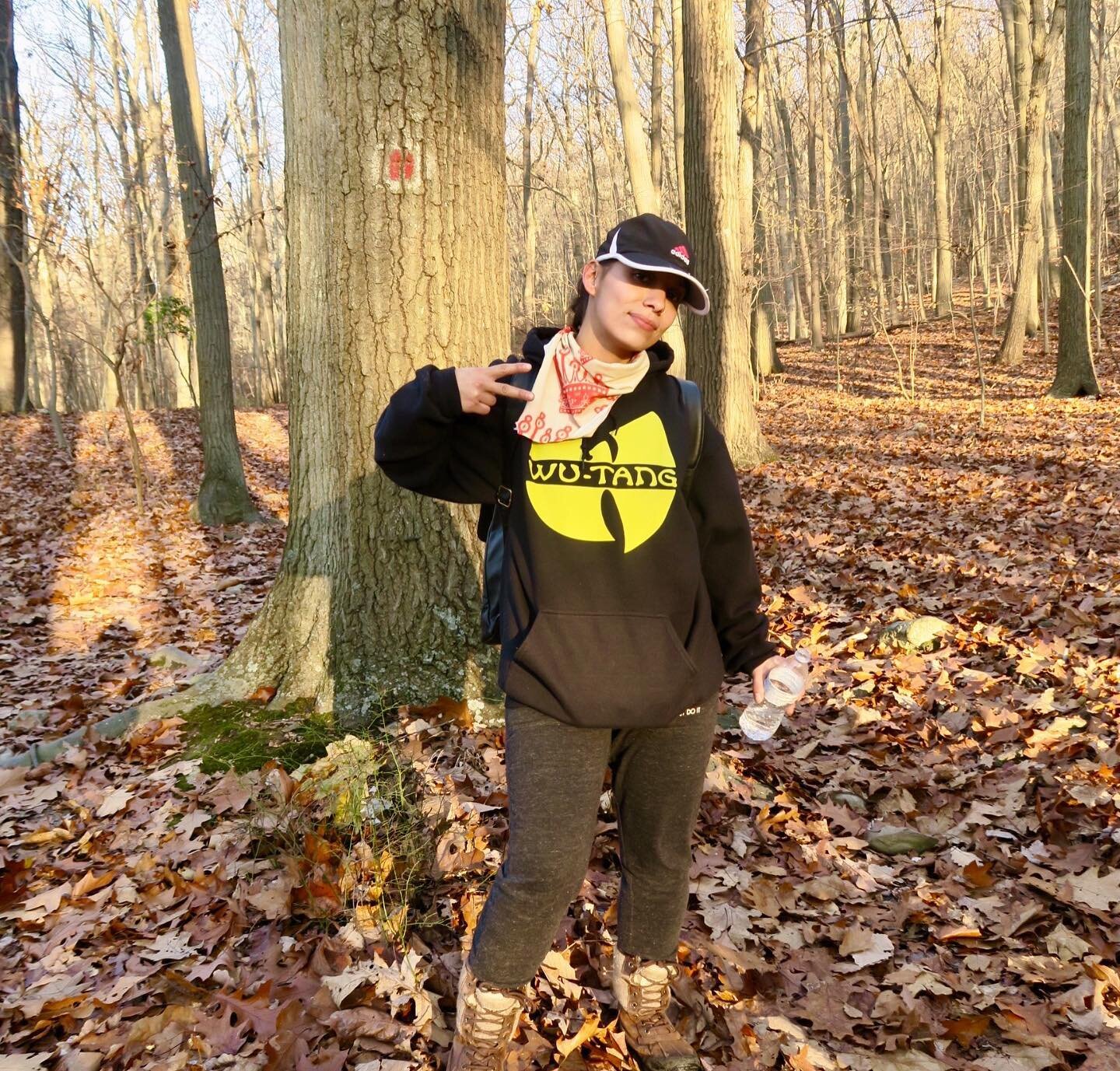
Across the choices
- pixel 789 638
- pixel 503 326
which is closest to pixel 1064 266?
pixel 789 638

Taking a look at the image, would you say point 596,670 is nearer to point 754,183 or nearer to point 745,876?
point 745,876

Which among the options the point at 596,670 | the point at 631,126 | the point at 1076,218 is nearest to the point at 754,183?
the point at 1076,218

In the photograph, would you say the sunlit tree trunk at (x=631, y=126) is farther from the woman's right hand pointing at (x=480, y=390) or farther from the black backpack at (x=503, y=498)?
the woman's right hand pointing at (x=480, y=390)

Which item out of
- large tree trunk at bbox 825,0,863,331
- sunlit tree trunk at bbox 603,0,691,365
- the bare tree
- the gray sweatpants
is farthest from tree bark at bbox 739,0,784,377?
the gray sweatpants

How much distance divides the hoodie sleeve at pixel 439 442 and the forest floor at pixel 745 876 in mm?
1453

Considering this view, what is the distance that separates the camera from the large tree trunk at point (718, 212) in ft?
29.8

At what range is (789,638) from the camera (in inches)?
199

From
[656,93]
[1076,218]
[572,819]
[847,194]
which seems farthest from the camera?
[847,194]

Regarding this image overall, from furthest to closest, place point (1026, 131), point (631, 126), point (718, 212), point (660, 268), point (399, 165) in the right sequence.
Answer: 1. point (1026, 131)
2. point (631, 126)
3. point (718, 212)
4. point (399, 165)
5. point (660, 268)

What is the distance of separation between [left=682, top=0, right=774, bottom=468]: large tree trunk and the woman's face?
7.71m

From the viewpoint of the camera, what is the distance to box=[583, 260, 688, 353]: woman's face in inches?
72.7

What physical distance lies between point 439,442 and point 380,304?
5.07 feet

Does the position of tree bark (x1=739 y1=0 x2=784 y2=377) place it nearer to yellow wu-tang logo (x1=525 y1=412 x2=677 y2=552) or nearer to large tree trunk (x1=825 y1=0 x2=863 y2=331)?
large tree trunk (x1=825 y1=0 x2=863 y2=331)

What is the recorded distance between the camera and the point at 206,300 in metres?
9.85
